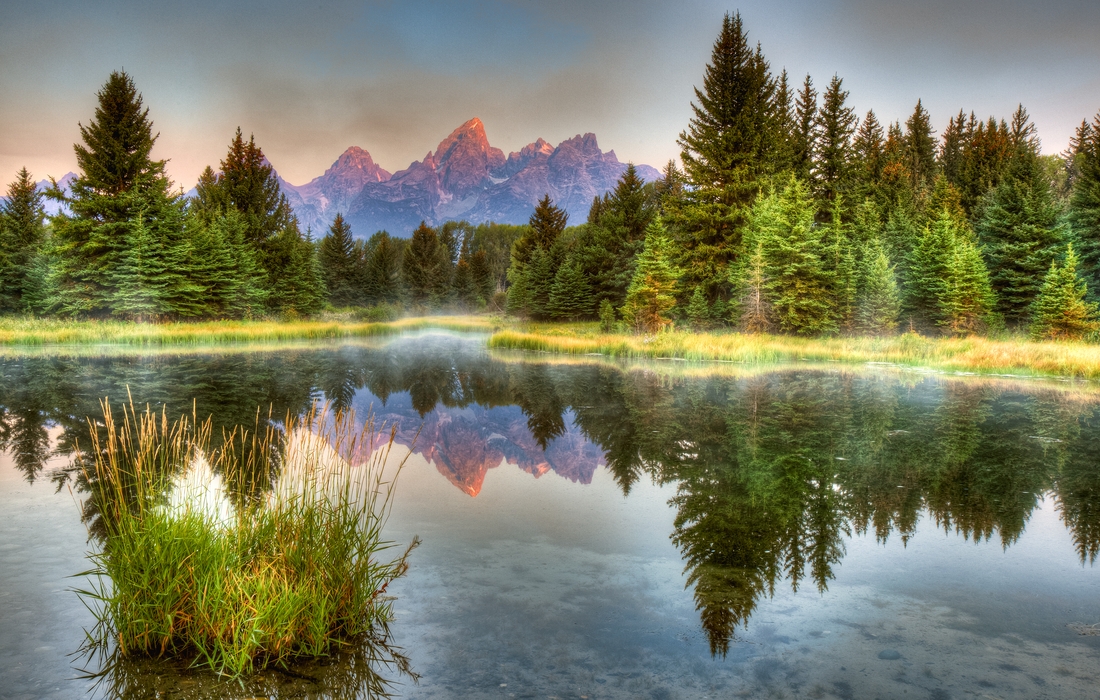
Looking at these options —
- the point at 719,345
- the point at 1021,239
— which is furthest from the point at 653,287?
the point at 1021,239

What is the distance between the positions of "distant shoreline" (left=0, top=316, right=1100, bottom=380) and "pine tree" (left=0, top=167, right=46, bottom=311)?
826 cm

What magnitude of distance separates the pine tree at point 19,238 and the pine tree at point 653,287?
32.1 metres

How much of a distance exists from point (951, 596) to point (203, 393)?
497 inches

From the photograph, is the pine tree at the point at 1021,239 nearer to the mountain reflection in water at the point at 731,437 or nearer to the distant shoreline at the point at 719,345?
the distant shoreline at the point at 719,345

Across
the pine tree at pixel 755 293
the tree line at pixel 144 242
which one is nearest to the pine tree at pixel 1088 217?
the pine tree at pixel 755 293

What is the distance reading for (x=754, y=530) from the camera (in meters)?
5.62

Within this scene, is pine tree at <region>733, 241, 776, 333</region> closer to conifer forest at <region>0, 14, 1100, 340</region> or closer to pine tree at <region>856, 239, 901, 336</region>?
conifer forest at <region>0, 14, 1100, 340</region>

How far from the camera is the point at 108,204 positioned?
3012cm

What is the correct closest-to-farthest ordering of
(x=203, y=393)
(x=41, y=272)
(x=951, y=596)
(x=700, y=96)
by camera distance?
(x=951, y=596)
(x=203, y=393)
(x=700, y=96)
(x=41, y=272)

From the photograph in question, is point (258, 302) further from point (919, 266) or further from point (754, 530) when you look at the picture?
point (754, 530)

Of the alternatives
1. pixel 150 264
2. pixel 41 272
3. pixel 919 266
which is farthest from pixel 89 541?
pixel 41 272

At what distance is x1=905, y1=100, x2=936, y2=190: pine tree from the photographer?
52.6 meters

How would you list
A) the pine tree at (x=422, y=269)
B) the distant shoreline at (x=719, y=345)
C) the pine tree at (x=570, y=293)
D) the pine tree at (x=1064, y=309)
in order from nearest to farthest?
the distant shoreline at (x=719, y=345), the pine tree at (x=1064, y=309), the pine tree at (x=570, y=293), the pine tree at (x=422, y=269)

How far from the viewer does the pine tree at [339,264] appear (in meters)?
56.3
